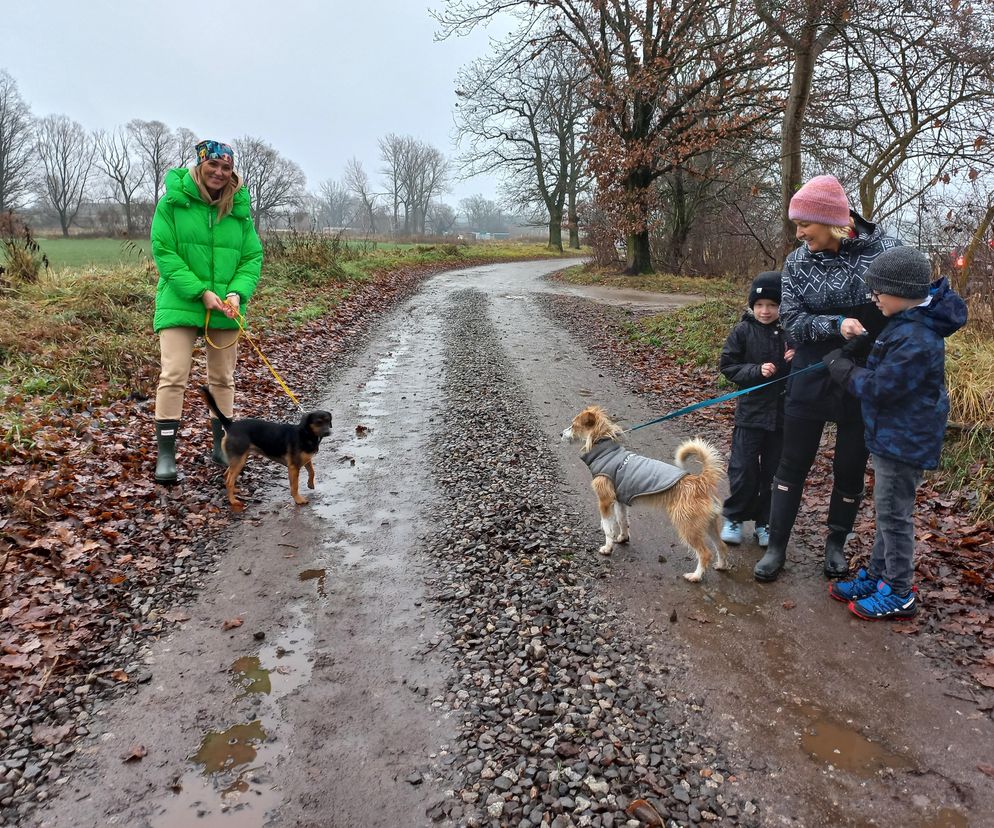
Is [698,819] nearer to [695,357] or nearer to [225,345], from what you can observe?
[225,345]

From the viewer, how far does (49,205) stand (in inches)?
2640

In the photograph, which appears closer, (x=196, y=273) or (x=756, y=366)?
→ (x=756, y=366)

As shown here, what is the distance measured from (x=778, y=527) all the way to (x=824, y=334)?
142cm

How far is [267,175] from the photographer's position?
239 ft

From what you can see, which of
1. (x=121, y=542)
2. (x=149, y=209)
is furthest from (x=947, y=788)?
(x=149, y=209)

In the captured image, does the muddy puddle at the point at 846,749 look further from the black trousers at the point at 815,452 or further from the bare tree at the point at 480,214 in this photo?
the bare tree at the point at 480,214

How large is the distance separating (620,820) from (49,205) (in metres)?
86.5

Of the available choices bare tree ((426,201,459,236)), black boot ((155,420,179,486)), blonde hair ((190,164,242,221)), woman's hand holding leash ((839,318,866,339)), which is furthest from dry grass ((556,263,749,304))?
bare tree ((426,201,459,236))

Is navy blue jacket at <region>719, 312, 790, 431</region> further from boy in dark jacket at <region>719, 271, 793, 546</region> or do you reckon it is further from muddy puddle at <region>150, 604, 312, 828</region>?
muddy puddle at <region>150, 604, 312, 828</region>

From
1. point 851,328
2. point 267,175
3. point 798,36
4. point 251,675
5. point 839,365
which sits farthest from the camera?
point 267,175

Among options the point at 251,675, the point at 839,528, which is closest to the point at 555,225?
the point at 839,528

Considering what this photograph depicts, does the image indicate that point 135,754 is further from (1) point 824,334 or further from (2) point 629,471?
(1) point 824,334

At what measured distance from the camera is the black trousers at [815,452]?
4047 mm

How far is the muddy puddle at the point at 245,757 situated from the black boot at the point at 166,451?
2.72 metres
